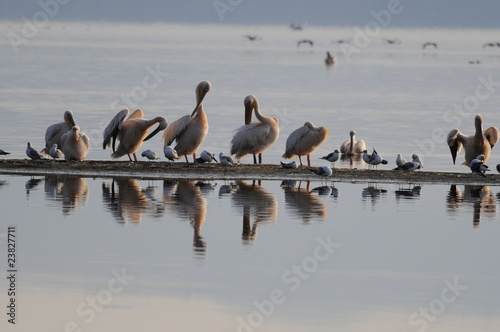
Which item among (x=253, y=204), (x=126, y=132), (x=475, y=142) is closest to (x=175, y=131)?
(x=126, y=132)

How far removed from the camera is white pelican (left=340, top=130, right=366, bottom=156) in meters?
21.2

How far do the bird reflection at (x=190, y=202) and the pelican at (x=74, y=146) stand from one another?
1.89 meters

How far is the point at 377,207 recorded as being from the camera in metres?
14.6

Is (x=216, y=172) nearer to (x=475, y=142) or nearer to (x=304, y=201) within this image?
(x=304, y=201)

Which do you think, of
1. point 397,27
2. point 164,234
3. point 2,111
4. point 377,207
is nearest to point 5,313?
point 164,234

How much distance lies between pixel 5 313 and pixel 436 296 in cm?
353

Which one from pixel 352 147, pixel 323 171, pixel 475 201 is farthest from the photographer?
pixel 352 147

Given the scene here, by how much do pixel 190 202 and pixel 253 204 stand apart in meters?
0.75

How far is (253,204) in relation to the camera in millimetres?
14539

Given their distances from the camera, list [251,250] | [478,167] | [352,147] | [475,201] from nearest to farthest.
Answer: [251,250] < [475,201] < [478,167] < [352,147]

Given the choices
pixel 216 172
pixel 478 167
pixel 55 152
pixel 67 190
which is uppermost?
pixel 55 152

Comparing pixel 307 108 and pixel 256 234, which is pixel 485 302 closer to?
pixel 256 234

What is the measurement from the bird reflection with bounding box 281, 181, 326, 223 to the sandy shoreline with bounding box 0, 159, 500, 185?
58cm

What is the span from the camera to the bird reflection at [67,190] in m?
14.3
